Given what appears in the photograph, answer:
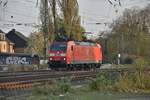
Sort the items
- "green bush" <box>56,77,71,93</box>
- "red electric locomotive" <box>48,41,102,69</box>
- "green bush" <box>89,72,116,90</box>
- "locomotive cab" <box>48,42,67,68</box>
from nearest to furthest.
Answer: "green bush" <box>56,77,71,93</box>
"green bush" <box>89,72,116,90</box>
"locomotive cab" <box>48,42,67,68</box>
"red electric locomotive" <box>48,41,102,69</box>

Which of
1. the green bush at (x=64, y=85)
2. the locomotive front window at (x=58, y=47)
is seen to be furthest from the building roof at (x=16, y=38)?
the green bush at (x=64, y=85)

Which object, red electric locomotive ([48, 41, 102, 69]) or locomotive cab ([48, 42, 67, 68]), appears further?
red electric locomotive ([48, 41, 102, 69])

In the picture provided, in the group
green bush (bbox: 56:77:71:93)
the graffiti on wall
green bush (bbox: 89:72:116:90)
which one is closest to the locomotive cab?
the graffiti on wall

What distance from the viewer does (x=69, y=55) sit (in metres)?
52.2

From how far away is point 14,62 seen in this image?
59.6 metres

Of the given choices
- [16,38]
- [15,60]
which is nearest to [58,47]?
[15,60]

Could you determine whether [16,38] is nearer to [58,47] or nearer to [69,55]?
[58,47]

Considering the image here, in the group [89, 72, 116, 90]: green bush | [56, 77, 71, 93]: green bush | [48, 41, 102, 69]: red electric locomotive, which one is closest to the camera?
[56, 77, 71, 93]: green bush

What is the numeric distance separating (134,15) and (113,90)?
97132 mm

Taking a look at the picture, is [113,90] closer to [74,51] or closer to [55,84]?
[55,84]

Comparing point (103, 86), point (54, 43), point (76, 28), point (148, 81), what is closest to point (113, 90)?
point (103, 86)

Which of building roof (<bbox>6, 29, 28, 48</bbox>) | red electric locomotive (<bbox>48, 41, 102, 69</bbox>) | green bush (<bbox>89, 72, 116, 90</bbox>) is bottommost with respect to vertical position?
green bush (<bbox>89, 72, 116, 90</bbox>)

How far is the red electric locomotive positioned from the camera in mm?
51859

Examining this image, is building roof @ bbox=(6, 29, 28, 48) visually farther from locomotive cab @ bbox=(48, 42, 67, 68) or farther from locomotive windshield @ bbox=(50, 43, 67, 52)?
locomotive cab @ bbox=(48, 42, 67, 68)
